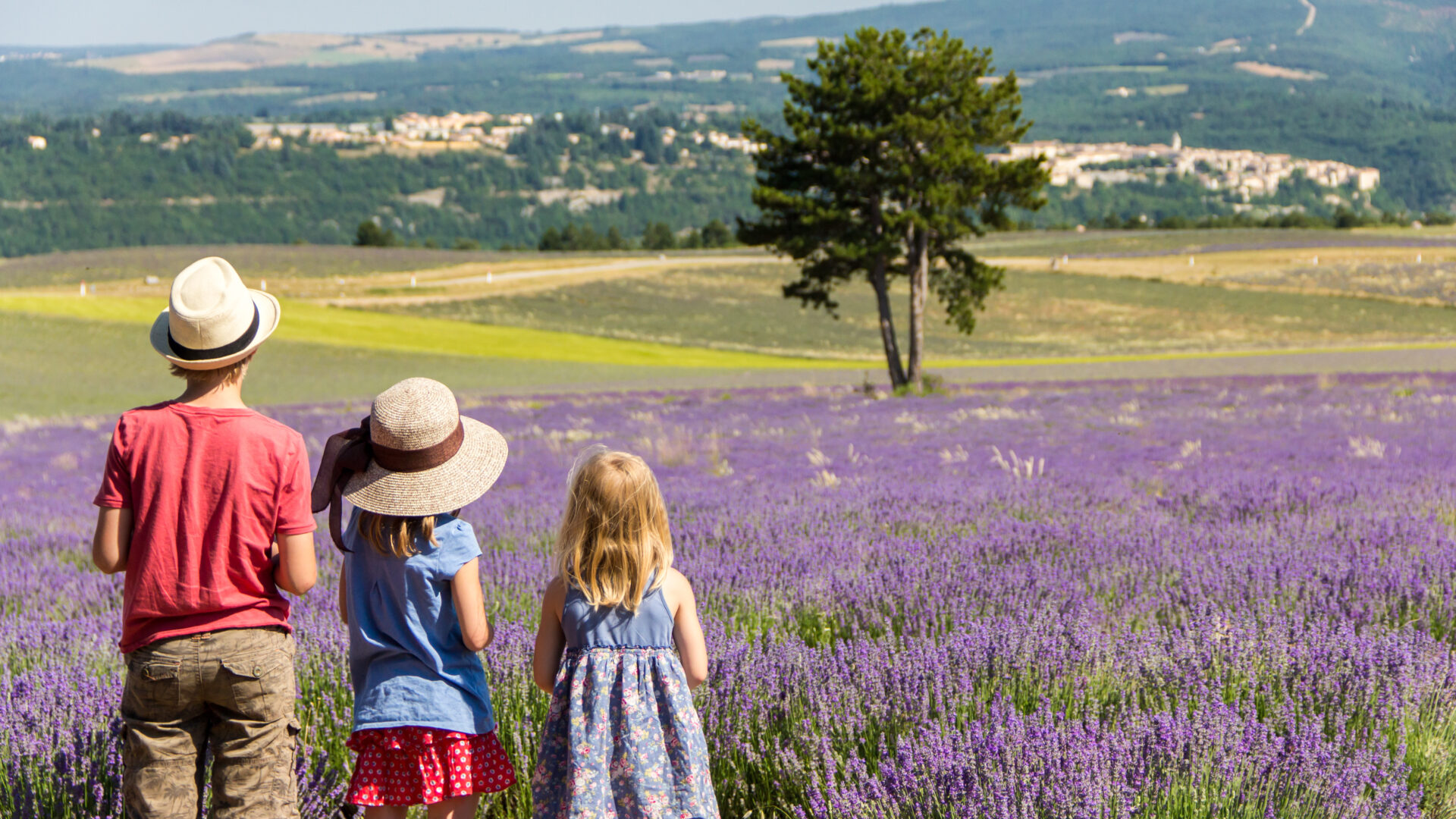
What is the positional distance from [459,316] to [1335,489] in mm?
54836

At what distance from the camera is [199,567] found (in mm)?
2754

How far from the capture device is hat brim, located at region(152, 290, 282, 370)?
2742 millimetres

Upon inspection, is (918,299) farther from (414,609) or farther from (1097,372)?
(414,609)

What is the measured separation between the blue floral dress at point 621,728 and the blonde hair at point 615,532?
0.23 ft

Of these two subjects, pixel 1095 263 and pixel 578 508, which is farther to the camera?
pixel 1095 263

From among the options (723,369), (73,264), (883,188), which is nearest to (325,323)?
(723,369)

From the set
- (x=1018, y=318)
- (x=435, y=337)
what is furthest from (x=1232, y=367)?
(x=435, y=337)

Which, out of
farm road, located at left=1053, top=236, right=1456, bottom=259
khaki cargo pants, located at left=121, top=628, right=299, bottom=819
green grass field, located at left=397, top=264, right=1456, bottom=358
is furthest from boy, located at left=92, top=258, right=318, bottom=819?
farm road, located at left=1053, top=236, right=1456, bottom=259

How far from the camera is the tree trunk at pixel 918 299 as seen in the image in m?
26.2

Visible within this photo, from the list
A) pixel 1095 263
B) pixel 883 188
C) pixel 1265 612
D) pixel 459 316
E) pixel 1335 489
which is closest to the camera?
pixel 1265 612

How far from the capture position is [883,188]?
25.7 m

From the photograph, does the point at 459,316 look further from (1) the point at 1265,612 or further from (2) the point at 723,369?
(1) the point at 1265,612

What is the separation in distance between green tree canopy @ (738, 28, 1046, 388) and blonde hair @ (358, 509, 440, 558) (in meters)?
22.2

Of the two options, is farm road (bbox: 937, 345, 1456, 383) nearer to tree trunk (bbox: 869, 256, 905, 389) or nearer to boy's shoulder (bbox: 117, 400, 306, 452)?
tree trunk (bbox: 869, 256, 905, 389)
